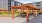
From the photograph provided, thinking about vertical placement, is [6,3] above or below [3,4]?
above

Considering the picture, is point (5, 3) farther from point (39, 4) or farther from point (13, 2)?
point (39, 4)

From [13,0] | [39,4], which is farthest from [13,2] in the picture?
[39,4]

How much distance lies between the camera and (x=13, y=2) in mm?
38812

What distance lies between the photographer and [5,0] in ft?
128

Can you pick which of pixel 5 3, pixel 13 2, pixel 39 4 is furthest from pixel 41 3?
pixel 5 3

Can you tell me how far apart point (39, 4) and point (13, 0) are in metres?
8.33

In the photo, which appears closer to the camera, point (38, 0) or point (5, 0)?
point (38, 0)

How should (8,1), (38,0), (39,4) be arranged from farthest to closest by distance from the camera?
(8,1), (39,4), (38,0)

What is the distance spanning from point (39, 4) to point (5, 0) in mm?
10921

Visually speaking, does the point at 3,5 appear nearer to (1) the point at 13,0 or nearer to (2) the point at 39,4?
(1) the point at 13,0

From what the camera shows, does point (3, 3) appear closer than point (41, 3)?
No

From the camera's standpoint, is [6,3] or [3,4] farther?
[6,3]

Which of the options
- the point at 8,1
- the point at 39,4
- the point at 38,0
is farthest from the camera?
the point at 8,1

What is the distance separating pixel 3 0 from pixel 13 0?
3202mm
